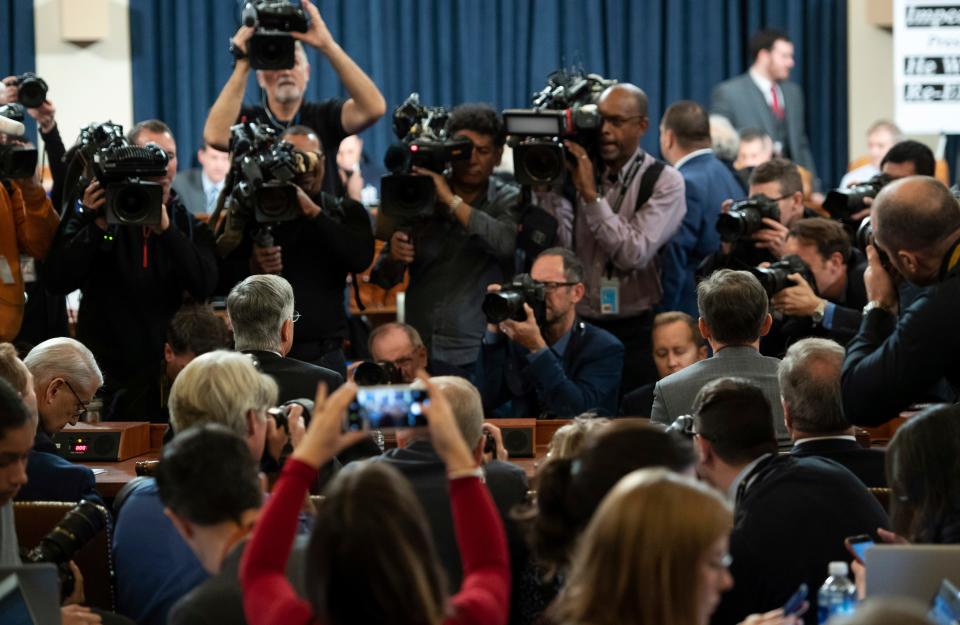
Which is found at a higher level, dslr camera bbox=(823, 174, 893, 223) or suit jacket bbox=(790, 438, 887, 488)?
dslr camera bbox=(823, 174, 893, 223)

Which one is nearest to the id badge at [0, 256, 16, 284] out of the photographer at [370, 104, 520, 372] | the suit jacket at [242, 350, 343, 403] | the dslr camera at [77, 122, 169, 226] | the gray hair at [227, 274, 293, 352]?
the dslr camera at [77, 122, 169, 226]

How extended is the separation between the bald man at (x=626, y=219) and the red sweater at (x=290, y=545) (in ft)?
10.4

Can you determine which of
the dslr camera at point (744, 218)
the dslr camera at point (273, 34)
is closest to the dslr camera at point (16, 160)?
the dslr camera at point (273, 34)

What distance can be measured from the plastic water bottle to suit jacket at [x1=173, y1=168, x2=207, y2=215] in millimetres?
6735

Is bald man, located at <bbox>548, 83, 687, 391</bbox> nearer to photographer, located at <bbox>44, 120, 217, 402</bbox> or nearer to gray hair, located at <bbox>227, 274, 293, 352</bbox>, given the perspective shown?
photographer, located at <bbox>44, 120, 217, 402</bbox>

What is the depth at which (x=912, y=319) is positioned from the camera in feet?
11.3

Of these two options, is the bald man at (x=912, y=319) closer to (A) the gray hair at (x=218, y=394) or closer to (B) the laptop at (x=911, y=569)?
(B) the laptop at (x=911, y=569)

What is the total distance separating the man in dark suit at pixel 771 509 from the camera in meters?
3.03

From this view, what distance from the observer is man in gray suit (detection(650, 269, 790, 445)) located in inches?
156

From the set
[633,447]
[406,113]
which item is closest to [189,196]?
[406,113]

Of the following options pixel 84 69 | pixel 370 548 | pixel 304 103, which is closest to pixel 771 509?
pixel 370 548

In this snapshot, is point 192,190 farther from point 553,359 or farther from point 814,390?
point 814,390

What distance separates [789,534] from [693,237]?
9.33 ft

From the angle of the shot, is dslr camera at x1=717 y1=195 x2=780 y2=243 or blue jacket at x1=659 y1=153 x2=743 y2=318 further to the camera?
blue jacket at x1=659 y1=153 x2=743 y2=318
